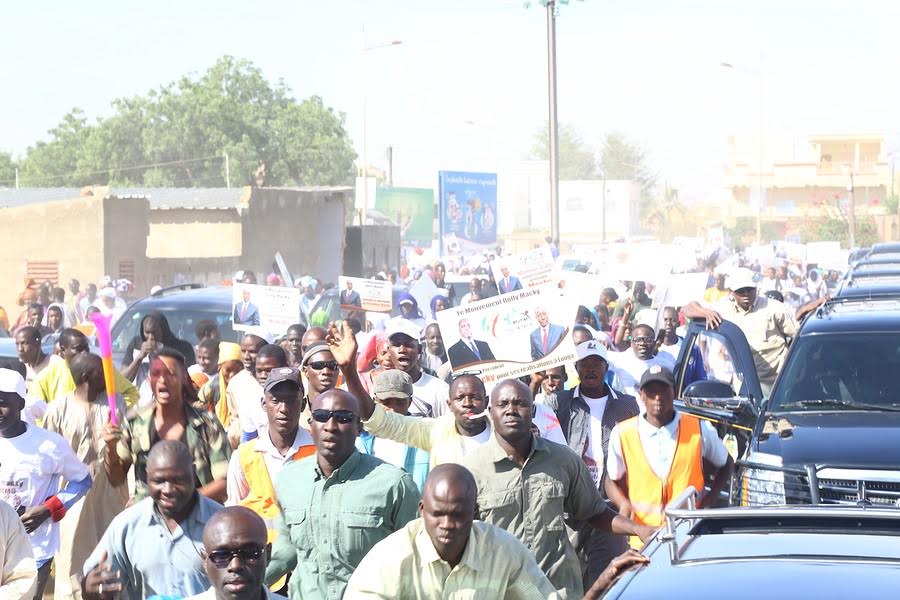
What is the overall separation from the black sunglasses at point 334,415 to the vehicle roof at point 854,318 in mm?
4019

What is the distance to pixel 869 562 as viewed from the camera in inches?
154

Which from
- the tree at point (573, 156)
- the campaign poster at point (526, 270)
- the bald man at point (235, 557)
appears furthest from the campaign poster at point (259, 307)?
the tree at point (573, 156)

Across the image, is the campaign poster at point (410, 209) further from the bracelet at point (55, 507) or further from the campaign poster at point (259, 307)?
the bracelet at point (55, 507)

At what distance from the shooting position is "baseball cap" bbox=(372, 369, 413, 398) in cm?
776

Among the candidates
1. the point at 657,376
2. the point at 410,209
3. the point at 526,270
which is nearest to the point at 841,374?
the point at 657,376

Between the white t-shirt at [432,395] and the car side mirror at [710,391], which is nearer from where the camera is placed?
the car side mirror at [710,391]

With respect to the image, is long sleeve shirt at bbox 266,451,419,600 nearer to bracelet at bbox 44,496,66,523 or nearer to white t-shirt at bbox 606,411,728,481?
bracelet at bbox 44,496,66,523

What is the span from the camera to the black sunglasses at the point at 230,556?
445 cm

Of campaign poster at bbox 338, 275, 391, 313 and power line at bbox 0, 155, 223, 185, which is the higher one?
power line at bbox 0, 155, 223, 185

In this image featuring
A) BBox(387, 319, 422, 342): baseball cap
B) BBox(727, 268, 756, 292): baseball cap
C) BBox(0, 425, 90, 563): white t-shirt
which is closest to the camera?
BBox(0, 425, 90, 563): white t-shirt

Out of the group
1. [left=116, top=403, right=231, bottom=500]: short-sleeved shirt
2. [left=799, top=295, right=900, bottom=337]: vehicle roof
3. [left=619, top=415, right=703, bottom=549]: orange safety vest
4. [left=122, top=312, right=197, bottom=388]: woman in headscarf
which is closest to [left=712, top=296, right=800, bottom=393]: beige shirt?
[left=799, top=295, right=900, bottom=337]: vehicle roof

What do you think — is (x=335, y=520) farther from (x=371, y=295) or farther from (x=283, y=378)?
(x=371, y=295)

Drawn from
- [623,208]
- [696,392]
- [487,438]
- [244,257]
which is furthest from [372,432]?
[623,208]

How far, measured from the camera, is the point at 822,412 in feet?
27.4
